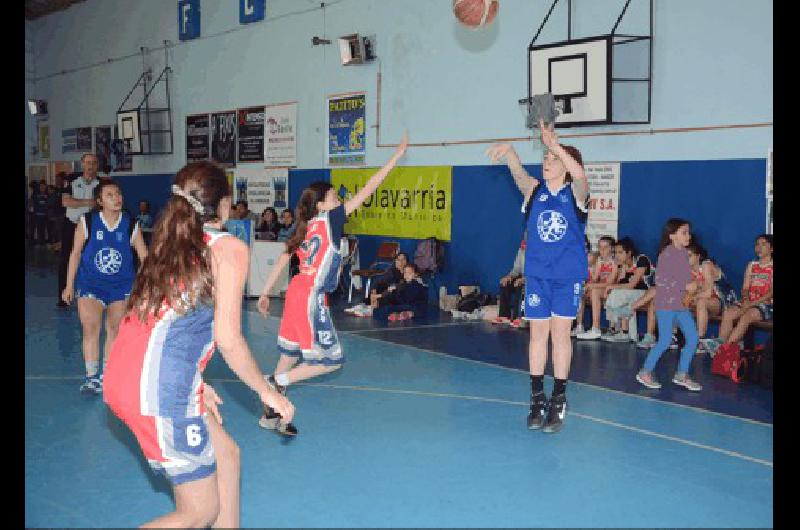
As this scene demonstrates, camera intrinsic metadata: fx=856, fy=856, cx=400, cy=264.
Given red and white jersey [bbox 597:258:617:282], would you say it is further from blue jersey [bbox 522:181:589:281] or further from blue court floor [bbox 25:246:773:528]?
blue jersey [bbox 522:181:589:281]

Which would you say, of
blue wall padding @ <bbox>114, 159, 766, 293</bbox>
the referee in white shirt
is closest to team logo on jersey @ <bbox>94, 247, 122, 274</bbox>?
the referee in white shirt

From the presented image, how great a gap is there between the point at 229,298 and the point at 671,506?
8.99 feet

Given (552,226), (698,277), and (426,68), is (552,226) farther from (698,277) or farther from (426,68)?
(426,68)

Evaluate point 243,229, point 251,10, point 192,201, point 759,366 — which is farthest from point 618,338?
point 251,10

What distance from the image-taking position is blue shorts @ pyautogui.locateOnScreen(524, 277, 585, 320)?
19.6ft

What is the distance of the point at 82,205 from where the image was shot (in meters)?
8.78

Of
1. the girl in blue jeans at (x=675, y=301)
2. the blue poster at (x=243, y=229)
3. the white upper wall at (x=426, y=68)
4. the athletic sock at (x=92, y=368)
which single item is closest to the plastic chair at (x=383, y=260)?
the white upper wall at (x=426, y=68)

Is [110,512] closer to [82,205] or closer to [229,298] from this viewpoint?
[229,298]

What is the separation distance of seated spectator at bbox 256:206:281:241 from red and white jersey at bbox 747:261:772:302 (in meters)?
8.74

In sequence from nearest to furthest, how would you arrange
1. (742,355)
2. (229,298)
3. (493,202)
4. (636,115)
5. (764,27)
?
(229,298) → (742,355) → (764,27) → (636,115) → (493,202)

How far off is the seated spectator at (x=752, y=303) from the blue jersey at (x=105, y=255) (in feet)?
19.3

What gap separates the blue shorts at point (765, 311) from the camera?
8.88m

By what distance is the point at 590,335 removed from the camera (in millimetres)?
10289
